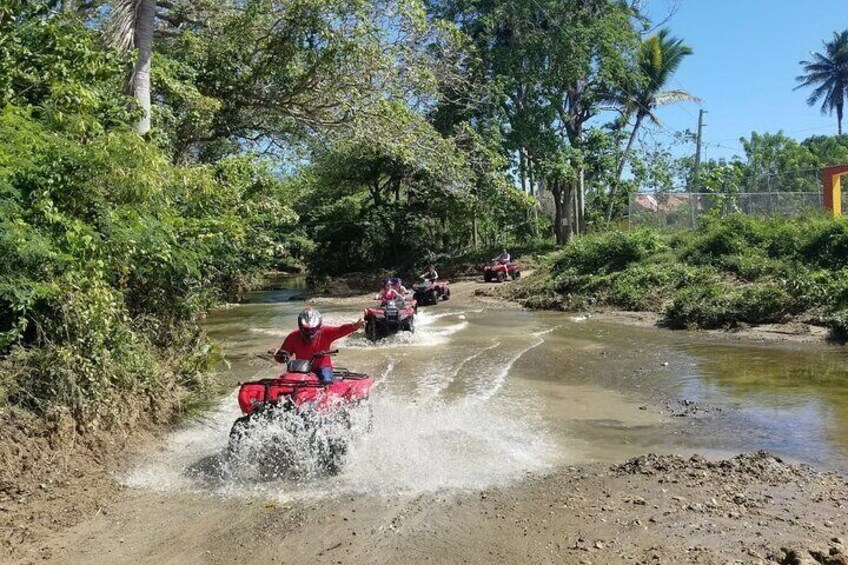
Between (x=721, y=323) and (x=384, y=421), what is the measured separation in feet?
37.3

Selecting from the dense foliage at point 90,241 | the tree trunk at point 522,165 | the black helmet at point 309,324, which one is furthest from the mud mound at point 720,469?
the tree trunk at point 522,165

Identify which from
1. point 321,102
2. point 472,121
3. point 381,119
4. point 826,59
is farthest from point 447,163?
point 826,59

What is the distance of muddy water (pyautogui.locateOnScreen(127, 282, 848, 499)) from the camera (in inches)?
274

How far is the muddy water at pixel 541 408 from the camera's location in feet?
22.8

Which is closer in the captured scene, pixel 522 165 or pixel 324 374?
pixel 324 374

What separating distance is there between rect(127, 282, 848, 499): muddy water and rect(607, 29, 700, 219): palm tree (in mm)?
21859

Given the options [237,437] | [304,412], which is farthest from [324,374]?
[237,437]

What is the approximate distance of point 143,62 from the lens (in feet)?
34.2

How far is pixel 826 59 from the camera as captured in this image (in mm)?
63812

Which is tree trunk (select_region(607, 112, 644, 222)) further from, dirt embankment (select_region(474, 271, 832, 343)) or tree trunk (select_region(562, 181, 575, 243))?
dirt embankment (select_region(474, 271, 832, 343))

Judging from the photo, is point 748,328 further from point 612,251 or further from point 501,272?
point 501,272

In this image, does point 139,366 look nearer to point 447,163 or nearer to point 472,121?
point 447,163

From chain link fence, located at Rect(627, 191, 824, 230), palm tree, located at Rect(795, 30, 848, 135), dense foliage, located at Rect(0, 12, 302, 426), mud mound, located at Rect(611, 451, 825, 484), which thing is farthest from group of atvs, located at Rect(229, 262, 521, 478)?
palm tree, located at Rect(795, 30, 848, 135)

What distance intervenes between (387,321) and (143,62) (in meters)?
7.81
